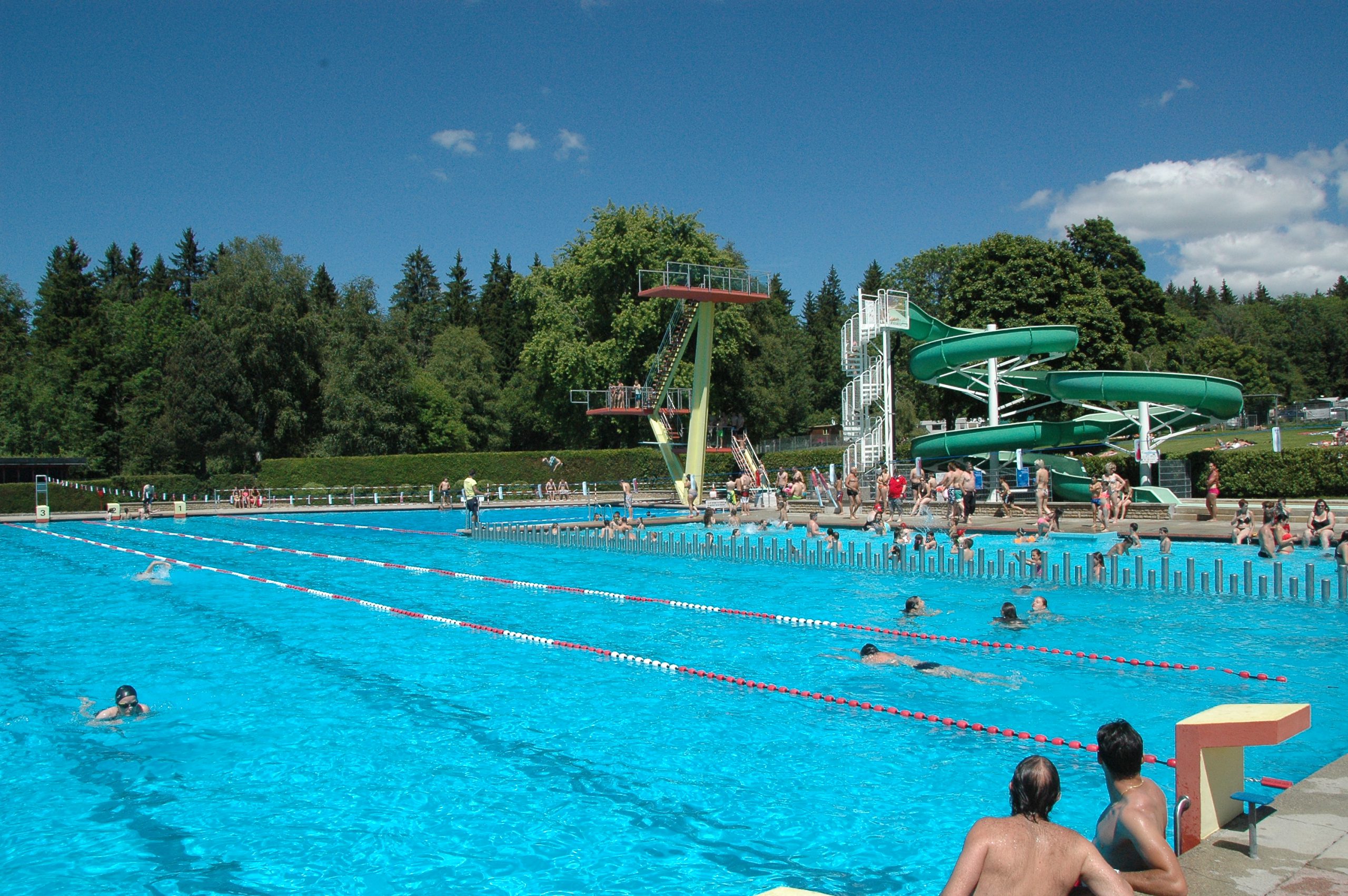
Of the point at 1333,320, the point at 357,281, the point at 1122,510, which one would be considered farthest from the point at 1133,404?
the point at 1333,320

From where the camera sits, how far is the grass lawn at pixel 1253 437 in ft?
151

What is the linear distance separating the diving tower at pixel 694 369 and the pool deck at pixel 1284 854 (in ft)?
94.8

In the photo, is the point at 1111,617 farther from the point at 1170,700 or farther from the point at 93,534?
the point at 93,534

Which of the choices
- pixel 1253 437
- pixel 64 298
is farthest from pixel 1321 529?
pixel 64 298

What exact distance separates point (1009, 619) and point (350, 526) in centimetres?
2410

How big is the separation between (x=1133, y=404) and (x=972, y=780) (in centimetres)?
3087

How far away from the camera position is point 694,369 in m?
39.2

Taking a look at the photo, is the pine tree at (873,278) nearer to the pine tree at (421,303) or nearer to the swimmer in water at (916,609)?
the pine tree at (421,303)

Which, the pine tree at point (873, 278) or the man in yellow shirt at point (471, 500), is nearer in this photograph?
the man in yellow shirt at point (471, 500)

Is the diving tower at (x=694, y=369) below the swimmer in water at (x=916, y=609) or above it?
above

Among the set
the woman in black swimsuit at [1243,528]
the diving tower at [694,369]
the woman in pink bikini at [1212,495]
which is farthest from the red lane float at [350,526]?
the woman in black swimsuit at [1243,528]

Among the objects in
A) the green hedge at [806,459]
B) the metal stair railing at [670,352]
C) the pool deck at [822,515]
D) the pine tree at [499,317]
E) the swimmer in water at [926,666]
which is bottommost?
the swimmer in water at [926,666]

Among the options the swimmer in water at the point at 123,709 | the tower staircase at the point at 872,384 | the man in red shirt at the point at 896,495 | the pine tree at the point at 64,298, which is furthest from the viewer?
the pine tree at the point at 64,298

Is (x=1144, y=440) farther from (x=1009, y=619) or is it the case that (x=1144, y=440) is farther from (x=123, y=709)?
(x=123, y=709)
